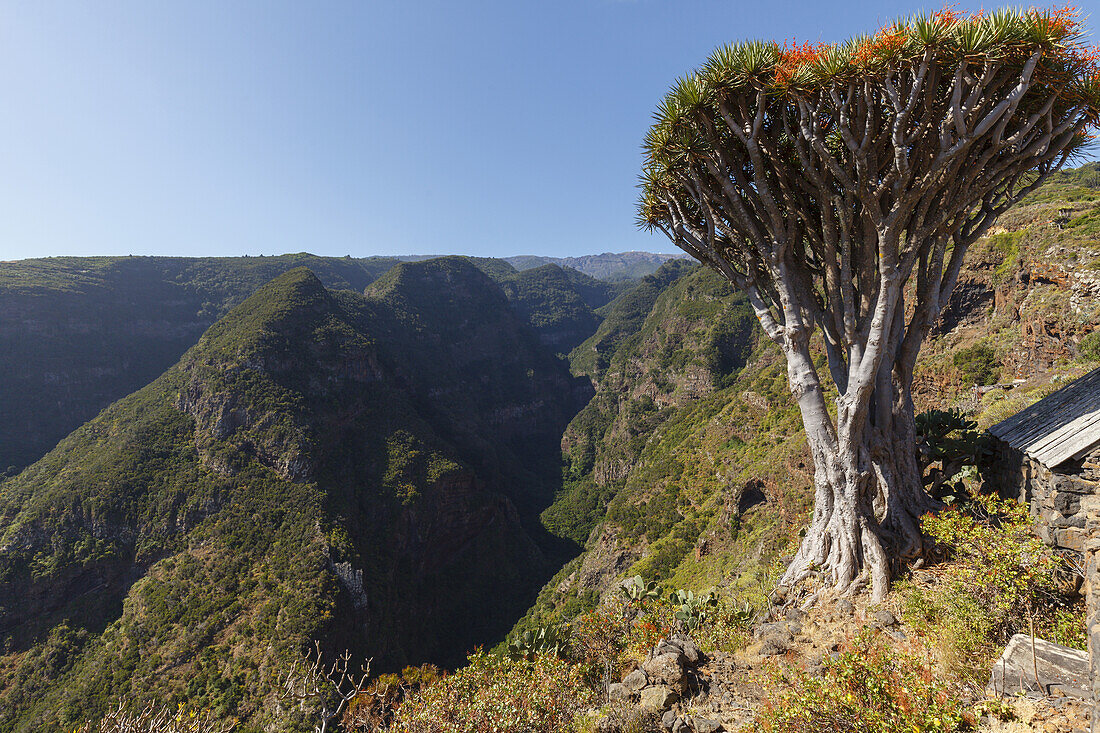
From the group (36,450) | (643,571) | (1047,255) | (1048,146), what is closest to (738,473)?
(643,571)

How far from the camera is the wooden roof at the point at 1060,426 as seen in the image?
18.8 ft

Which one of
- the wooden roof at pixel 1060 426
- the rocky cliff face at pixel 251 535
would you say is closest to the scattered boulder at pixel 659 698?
the wooden roof at pixel 1060 426

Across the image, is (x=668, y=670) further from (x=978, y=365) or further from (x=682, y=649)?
(x=978, y=365)

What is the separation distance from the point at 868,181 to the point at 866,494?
→ 591cm

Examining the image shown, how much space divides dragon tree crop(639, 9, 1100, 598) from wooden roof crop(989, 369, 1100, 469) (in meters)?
1.70

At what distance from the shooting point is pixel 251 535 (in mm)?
44500

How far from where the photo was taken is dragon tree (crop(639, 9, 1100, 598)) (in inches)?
256

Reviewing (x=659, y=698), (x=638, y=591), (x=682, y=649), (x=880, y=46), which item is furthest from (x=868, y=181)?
(x=638, y=591)

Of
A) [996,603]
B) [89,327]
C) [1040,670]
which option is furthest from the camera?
[89,327]

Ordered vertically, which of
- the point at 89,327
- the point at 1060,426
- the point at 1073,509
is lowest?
the point at 89,327

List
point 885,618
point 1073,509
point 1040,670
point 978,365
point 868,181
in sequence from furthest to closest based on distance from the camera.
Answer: point 978,365
point 868,181
point 885,618
point 1073,509
point 1040,670

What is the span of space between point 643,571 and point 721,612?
101 ft

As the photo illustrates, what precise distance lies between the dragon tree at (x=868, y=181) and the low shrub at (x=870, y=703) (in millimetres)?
3476

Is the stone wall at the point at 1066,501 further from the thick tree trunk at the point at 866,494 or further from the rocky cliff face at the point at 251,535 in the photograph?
the rocky cliff face at the point at 251,535
